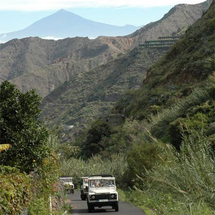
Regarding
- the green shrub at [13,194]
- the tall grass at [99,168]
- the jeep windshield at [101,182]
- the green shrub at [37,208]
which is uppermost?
the green shrub at [13,194]

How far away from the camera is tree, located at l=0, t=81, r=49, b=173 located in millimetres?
19812

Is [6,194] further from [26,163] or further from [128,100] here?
[128,100]

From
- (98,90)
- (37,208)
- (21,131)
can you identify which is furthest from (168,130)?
(98,90)

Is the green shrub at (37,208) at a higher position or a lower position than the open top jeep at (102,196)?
higher

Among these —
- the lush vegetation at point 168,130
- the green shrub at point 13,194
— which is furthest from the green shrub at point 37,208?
the lush vegetation at point 168,130

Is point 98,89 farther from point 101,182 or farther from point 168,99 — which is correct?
point 101,182

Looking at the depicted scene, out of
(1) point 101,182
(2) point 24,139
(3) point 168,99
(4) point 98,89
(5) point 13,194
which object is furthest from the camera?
(4) point 98,89

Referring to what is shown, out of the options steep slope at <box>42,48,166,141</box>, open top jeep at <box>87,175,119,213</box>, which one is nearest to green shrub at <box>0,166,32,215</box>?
open top jeep at <box>87,175,119,213</box>

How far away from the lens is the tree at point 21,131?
1981 cm

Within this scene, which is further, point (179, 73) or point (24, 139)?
point (179, 73)

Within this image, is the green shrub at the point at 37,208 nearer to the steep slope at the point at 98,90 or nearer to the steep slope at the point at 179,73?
the steep slope at the point at 179,73

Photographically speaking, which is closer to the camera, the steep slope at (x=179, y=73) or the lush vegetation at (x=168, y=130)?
the lush vegetation at (x=168, y=130)

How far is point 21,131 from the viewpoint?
20.6m

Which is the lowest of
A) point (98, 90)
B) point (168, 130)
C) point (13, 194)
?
point (98, 90)
